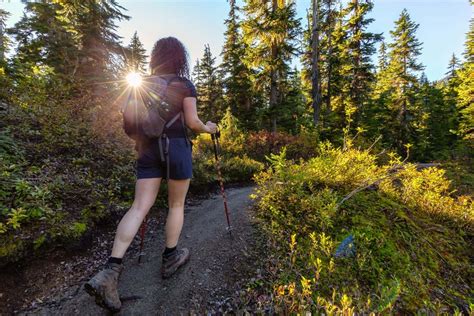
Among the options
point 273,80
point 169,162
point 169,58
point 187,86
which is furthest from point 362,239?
point 273,80

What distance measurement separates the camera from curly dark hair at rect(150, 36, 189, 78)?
2.87 meters

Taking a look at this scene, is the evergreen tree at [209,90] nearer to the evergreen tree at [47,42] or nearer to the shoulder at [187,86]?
the evergreen tree at [47,42]

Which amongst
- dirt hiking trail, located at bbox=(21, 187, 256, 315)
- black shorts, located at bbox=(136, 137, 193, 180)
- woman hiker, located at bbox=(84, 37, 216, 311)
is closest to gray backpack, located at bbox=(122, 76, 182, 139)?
woman hiker, located at bbox=(84, 37, 216, 311)

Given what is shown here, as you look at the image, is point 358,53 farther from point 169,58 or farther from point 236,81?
point 169,58

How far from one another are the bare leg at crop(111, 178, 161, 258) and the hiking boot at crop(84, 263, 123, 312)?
6.4 inches

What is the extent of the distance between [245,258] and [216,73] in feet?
89.1

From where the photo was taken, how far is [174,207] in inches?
111

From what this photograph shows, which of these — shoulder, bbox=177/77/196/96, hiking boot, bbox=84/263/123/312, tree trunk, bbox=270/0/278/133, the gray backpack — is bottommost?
hiking boot, bbox=84/263/123/312

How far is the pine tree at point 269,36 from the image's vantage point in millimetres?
12719

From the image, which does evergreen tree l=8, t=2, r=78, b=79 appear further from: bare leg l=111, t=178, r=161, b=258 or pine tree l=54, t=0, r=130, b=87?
bare leg l=111, t=178, r=161, b=258

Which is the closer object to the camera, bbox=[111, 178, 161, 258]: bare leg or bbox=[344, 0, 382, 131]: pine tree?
bbox=[111, 178, 161, 258]: bare leg

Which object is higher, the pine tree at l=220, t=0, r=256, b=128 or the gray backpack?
the pine tree at l=220, t=0, r=256, b=128

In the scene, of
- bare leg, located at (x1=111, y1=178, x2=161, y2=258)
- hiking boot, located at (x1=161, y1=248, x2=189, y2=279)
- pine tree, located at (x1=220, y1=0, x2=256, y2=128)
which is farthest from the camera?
pine tree, located at (x1=220, y1=0, x2=256, y2=128)

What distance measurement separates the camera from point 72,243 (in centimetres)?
333
